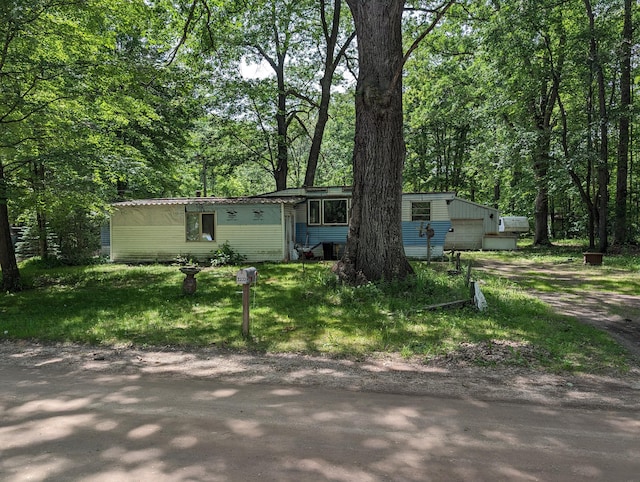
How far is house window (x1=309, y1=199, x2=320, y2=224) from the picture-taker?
59.5 ft

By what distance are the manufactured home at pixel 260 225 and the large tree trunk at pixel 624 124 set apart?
7.62 m

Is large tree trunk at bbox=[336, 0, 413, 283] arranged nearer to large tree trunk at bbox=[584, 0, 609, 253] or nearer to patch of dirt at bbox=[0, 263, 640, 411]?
patch of dirt at bbox=[0, 263, 640, 411]

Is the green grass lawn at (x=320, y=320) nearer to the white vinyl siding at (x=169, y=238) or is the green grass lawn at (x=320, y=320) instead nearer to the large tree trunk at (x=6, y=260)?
the large tree trunk at (x=6, y=260)

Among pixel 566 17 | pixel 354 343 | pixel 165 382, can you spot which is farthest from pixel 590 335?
pixel 566 17

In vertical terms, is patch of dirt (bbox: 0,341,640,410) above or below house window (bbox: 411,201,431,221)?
below

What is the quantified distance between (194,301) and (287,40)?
59.4 ft

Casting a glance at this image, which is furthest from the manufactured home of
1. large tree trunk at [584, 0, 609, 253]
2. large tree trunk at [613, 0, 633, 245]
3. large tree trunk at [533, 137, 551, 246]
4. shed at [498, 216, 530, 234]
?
shed at [498, 216, 530, 234]

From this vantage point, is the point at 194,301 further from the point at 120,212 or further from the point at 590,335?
the point at 120,212

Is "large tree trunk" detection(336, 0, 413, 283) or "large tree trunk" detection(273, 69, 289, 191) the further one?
"large tree trunk" detection(273, 69, 289, 191)

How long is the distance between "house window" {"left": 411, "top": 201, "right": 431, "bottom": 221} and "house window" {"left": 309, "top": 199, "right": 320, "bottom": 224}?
4043mm

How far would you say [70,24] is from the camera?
8812mm

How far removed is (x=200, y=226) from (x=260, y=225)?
2.62 meters

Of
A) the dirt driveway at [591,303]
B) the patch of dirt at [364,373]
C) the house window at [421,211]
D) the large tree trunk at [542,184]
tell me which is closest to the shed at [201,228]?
the house window at [421,211]

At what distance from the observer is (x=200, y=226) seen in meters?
17.3
